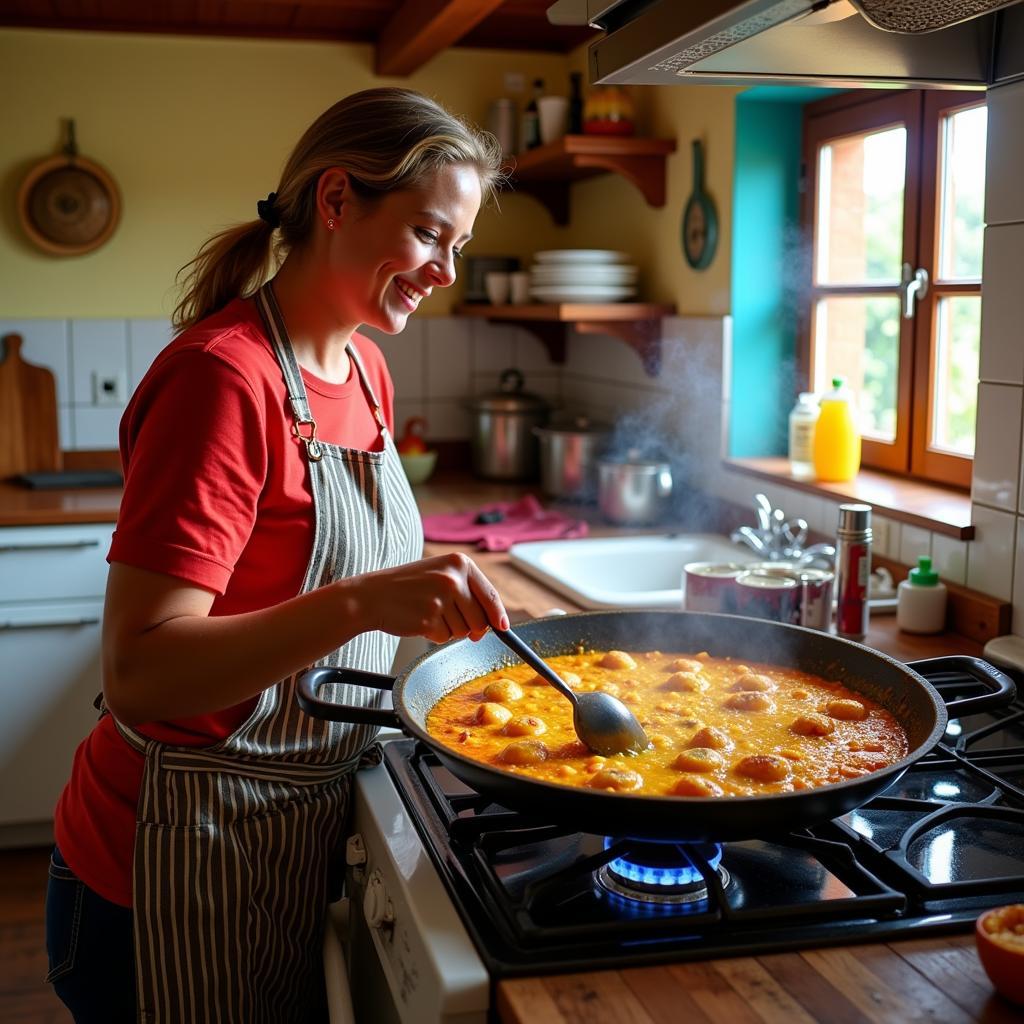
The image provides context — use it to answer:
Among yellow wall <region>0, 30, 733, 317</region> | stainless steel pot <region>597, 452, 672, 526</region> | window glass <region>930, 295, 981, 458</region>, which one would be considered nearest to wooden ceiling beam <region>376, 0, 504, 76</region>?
yellow wall <region>0, 30, 733, 317</region>

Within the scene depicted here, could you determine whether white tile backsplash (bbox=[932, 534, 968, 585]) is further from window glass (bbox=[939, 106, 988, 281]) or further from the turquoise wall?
the turquoise wall

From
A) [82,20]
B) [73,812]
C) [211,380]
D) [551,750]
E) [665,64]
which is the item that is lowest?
[73,812]

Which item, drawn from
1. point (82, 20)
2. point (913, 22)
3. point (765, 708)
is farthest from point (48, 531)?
point (913, 22)

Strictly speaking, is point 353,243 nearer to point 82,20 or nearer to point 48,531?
point 48,531

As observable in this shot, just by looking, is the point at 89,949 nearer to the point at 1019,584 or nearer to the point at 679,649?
the point at 679,649

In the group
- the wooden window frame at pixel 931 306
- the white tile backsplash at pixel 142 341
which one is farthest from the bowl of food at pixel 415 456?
the wooden window frame at pixel 931 306

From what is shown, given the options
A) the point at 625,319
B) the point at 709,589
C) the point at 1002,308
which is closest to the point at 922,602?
the point at 709,589

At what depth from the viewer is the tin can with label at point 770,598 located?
5.94 ft

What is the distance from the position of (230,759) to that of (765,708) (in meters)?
0.60

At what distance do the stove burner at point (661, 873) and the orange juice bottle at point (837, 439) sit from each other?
149cm

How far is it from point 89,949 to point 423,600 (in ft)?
2.08

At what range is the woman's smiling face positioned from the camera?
137 centimetres

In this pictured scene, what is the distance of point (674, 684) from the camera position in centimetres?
143

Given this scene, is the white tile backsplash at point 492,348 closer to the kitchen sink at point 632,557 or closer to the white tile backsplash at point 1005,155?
the kitchen sink at point 632,557
